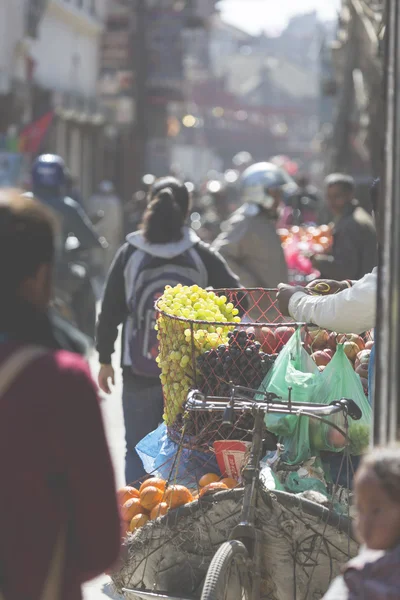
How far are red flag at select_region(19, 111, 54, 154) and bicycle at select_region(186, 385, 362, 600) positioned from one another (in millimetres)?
21623

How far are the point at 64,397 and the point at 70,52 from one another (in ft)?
104

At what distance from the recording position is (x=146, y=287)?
598 cm

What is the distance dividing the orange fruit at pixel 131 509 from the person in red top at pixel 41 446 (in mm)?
2259

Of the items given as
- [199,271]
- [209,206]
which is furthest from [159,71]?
[199,271]

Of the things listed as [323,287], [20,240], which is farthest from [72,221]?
[20,240]

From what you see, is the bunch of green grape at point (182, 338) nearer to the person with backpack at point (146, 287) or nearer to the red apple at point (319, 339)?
the red apple at point (319, 339)

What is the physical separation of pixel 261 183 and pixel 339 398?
435 centimetres

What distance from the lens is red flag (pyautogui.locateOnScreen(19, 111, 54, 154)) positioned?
25.5 meters

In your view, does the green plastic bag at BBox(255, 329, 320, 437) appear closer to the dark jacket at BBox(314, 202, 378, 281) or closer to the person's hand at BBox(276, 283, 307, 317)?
the person's hand at BBox(276, 283, 307, 317)

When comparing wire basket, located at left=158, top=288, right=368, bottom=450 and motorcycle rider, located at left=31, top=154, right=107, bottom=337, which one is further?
motorcycle rider, located at left=31, top=154, right=107, bottom=337

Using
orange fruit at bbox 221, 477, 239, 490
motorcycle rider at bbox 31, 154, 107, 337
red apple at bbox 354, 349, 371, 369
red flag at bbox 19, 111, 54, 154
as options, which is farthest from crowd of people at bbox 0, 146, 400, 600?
red flag at bbox 19, 111, 54, 154

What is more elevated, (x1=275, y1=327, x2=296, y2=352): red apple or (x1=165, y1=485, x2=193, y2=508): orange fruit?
(x1=275, y1=327, x2=296, y2=352): red apple

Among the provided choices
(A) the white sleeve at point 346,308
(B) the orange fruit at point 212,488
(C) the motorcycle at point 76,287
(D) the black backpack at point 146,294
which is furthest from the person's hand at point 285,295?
(C) the motorcycle at point 76,287

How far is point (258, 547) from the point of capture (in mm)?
4062
